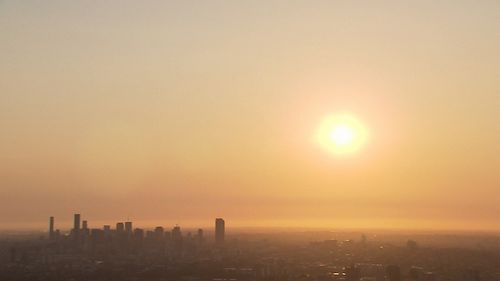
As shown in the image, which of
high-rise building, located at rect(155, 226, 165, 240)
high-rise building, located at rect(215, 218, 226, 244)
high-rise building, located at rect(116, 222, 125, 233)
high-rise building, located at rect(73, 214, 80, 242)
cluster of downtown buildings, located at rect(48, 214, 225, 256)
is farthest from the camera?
high-rise building, located at rect(215, 218, 226, 244)

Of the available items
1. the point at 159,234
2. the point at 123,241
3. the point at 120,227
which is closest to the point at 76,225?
the point at 120,227

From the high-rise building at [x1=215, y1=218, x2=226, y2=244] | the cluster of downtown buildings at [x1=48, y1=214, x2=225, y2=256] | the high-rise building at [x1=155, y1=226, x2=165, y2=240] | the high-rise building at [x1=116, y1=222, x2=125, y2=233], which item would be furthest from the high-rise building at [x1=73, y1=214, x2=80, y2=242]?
the high-rise building at [x1=215, y1=218, x2=226, y2=244]

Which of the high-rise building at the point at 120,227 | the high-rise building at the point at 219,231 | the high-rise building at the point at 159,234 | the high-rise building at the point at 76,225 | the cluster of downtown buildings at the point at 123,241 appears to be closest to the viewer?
the cluster of downtown buildings at the point at 123,241

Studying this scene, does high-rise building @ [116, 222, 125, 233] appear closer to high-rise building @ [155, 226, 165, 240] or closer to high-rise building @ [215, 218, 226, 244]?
high-rise building @ [155, 226, 165, 240]

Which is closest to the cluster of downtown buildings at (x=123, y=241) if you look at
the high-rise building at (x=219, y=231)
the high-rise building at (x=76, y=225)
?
the high-rise building at (x=76, y=225)

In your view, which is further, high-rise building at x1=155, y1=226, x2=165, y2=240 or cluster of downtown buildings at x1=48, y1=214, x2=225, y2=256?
high-rise building at x1=155, y1=226, x2=165, y2=240

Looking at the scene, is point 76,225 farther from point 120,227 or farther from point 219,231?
point 219,231

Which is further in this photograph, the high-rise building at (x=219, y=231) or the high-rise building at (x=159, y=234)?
the high-rise building at (x=219, y=231)

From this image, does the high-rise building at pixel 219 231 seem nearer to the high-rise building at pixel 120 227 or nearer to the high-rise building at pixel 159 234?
the high-rise building at pixel 159 234

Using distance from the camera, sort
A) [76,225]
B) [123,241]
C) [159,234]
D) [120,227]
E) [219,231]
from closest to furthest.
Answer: [123,241] < [159,234] < [76,225] < [120,227] < [219,231]

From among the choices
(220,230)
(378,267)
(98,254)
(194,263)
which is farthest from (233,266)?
(220,230)

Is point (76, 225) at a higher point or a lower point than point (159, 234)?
higher
